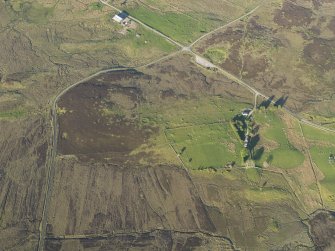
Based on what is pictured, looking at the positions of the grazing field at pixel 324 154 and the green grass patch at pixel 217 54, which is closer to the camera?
the grazing field at pixel 324 154

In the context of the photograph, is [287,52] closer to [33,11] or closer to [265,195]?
[265,195]

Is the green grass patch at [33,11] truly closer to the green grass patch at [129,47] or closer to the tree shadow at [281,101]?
the green grass patch at [129,47]

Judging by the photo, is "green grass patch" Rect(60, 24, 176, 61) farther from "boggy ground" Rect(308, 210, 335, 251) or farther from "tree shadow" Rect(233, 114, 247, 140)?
"boggy ground" Rect(308, 210, 335, 251)

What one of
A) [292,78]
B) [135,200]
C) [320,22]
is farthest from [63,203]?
[320,22]

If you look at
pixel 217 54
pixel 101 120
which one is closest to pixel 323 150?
pixel 217 54

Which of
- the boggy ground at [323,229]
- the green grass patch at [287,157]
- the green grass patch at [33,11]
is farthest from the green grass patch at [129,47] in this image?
the boggy ground at [323,229]

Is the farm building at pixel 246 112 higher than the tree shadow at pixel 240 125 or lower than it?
higher

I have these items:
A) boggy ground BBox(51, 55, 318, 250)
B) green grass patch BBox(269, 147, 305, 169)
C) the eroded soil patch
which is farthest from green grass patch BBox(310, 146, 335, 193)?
the eroded soil patch
